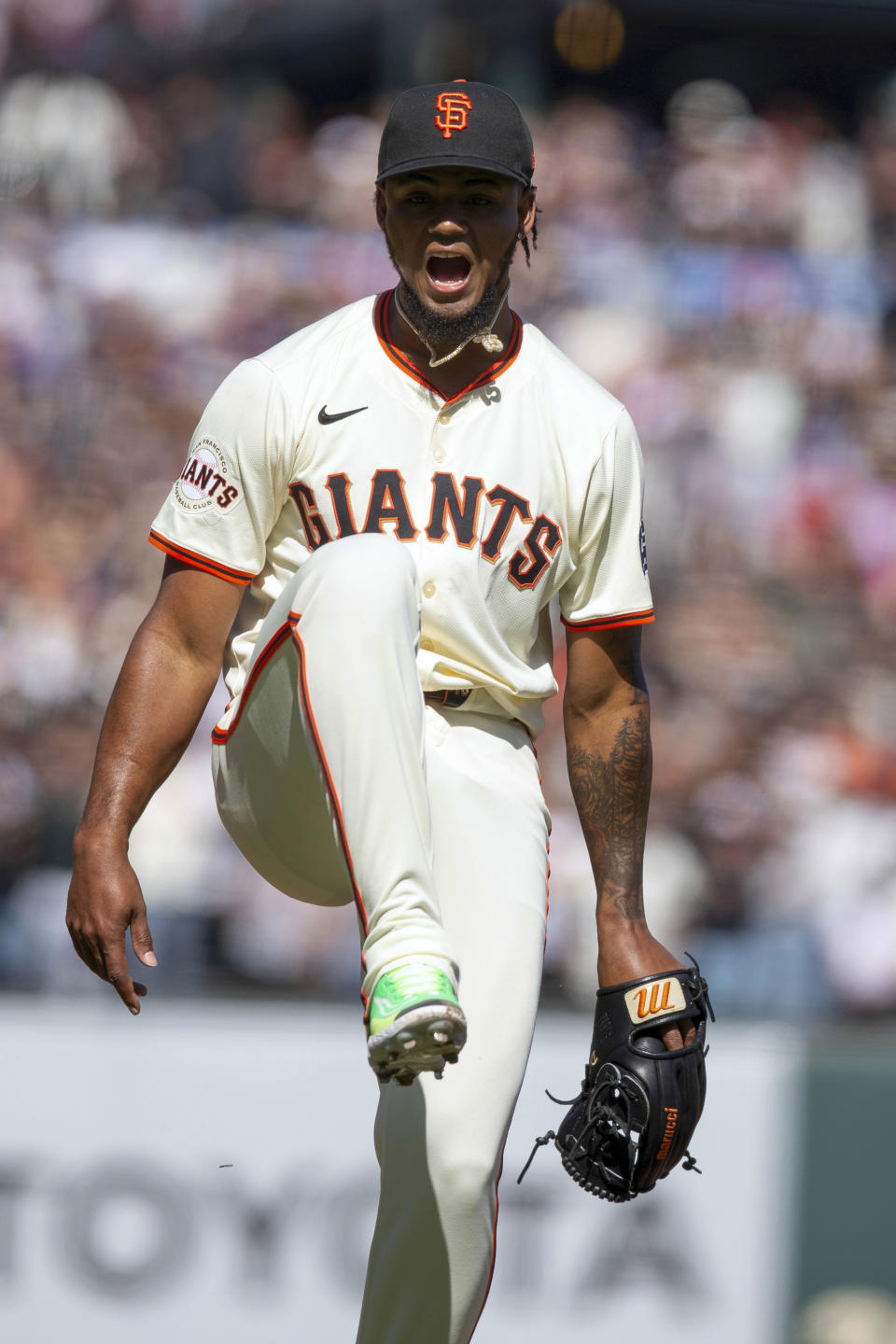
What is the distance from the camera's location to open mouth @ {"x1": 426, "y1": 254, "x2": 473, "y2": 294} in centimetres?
280

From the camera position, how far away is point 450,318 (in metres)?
2.81

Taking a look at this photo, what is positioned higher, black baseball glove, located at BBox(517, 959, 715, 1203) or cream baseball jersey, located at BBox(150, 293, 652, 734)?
cream baseball jersey, located at BBox(150, 293, 652, 734)

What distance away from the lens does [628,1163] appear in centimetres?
270

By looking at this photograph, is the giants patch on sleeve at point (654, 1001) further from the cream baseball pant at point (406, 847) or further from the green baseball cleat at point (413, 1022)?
the green baseball cleat at point (413, 1022)

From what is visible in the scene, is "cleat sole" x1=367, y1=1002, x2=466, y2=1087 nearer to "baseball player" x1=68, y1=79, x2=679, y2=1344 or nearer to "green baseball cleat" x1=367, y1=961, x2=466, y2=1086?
"green baseball cleat" x1=367, y1=961, x2=466, y2=1086

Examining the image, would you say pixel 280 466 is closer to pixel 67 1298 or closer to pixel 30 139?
pixel 67 1298

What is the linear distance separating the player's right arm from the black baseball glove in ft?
2.48

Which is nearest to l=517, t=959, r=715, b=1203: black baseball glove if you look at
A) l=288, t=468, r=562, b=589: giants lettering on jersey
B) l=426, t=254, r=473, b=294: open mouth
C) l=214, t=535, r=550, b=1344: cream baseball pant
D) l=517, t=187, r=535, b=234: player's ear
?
l=214, t=535, r=550, b=1344: cream baseball pant

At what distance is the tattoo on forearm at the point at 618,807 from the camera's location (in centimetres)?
294

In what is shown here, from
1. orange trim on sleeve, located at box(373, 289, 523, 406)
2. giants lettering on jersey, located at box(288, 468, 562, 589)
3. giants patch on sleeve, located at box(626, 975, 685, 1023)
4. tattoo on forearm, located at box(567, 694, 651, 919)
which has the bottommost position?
giants patch on sleeve, located at box(626, 975, 685, 1023)

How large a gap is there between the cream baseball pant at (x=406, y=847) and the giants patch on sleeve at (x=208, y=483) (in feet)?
0.96

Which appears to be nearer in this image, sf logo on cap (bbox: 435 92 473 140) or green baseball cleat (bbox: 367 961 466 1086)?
green baseball cleat (bbox: 367 961 466 1086)

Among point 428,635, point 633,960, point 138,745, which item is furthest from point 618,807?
point 138,745

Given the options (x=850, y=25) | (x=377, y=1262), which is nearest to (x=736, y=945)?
(x=377, y=1262)
